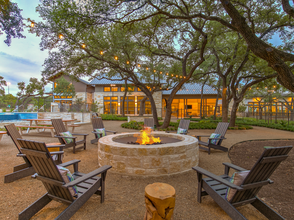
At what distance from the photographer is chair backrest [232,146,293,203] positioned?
71.9 inches

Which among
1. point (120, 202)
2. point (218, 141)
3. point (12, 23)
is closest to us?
point (120, 202)

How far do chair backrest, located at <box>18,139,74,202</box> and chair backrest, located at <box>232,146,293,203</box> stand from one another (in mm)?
2124

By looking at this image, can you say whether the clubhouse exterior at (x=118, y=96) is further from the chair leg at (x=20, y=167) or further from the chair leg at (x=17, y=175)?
the chair leg at (x=17, y=175)

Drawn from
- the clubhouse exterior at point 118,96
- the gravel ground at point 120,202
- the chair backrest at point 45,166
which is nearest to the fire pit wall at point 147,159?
the gravel ground at point 120,202

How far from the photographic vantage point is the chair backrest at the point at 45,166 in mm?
1854

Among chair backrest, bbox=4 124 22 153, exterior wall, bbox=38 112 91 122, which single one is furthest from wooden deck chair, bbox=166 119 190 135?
exterior wall, bbox=38 112 91 122

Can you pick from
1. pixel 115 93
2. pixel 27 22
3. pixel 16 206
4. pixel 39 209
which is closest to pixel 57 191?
pixel 39 209

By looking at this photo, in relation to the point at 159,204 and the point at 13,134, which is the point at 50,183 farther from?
the point at 13,134

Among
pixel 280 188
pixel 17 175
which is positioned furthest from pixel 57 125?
pixel 280 188

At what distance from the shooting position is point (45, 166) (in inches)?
75.9

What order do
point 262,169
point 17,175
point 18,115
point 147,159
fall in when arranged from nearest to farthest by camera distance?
point 262,169 < point 17,175 < point 147,159 < point 18,115

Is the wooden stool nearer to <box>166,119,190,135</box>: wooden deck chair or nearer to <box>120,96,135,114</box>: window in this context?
<box>166,119,190,135</box>: wooden deck chair

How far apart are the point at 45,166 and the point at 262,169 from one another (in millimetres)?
2614

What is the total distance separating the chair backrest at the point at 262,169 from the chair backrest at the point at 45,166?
2.12 m
